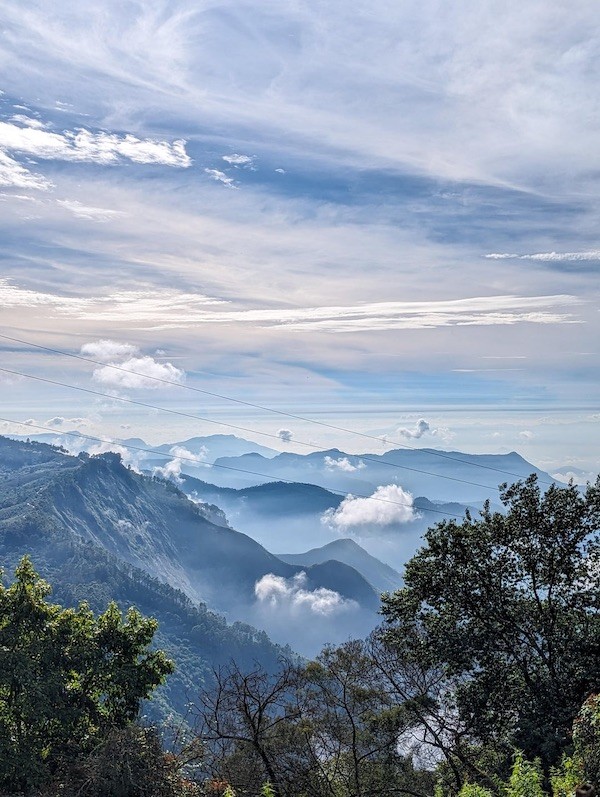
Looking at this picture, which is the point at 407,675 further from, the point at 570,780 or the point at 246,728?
the point at 570,780

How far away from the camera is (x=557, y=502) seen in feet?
77.7

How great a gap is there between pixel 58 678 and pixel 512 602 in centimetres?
1529

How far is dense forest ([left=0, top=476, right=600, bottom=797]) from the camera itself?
20.4m

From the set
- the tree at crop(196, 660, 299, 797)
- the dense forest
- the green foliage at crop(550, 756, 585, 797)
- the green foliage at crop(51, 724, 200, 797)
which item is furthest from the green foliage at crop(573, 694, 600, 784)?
the green foliage at crop(51, 724, 200, 797)

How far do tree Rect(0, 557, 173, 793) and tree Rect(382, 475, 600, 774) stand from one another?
32.9ft

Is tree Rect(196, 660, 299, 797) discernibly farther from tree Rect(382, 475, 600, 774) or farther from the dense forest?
tree Rect(382, 475, 600, 774)

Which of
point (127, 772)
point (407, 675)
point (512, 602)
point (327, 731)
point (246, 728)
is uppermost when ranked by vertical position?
point (512, 602)

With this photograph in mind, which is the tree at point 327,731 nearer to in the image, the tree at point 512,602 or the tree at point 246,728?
the tree at point 246,728

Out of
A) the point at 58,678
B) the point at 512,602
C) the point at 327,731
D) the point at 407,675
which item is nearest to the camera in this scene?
the point at 58,678

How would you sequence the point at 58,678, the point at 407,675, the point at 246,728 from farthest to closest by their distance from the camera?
the point at 407,675, the point at 246,728, the point at 58,678

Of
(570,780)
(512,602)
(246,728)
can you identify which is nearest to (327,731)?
(246,728)

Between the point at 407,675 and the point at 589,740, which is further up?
the point at 589,740

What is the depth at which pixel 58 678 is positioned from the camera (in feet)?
69.1

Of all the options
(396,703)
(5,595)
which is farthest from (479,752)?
(5,595)
